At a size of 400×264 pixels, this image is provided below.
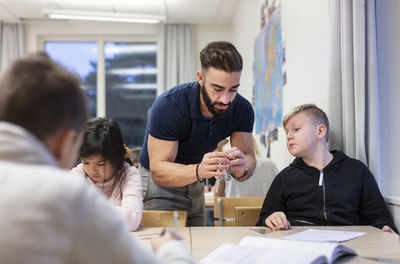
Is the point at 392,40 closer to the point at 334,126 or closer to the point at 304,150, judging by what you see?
the point at 334,126

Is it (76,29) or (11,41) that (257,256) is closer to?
(76,29)

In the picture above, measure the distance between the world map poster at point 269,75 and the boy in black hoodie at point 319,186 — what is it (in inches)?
49.4

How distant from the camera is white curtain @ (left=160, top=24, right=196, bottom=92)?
6488 mm

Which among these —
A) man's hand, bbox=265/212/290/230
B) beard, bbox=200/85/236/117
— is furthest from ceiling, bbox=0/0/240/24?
man's hand, bbox=265/212/290/230

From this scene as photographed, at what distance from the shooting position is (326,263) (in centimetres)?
113

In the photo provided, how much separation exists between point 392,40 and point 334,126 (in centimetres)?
51

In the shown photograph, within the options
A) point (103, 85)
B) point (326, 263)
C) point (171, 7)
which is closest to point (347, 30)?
point (326, 263)

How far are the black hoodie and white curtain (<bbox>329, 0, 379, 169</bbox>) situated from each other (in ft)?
0.37

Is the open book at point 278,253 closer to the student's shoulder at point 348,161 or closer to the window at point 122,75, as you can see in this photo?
the student's shoulder at point 348,161

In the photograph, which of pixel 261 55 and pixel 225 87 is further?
pixel 261 55

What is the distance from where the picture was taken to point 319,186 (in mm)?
2072

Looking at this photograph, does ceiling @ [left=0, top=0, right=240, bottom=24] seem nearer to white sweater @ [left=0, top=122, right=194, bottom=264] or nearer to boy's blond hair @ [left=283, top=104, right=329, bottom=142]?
boy's blond hair @ [left=283, top=104, right=329, bottom=142]

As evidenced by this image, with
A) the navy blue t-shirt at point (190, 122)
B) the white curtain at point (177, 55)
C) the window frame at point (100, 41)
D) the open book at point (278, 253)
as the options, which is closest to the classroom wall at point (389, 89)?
the navy blue t-shirt at point (190, 122)

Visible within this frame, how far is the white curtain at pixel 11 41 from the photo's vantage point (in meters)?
6.49
